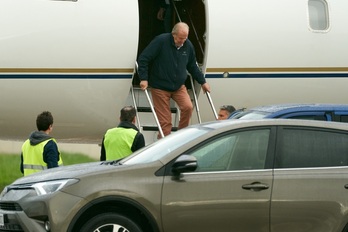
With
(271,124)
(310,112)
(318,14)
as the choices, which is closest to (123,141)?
(310,112)

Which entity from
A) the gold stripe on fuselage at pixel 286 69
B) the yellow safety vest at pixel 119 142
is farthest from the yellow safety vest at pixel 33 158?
the gold stripe on fuselage at pixel 286 69

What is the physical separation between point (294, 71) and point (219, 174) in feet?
21.1

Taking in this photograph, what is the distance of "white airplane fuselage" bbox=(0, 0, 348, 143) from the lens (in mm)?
14664

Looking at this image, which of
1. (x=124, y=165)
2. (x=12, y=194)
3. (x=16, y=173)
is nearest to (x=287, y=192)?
(x=124, y=165)

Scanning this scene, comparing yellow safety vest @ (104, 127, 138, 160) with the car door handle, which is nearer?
the car door handle

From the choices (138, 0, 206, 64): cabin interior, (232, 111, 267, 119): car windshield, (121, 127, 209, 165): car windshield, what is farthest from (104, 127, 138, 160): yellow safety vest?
(138, 0, 206, 64): cabin interior

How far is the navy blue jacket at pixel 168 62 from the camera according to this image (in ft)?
50.0

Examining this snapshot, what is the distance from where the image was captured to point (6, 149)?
79.1 feet

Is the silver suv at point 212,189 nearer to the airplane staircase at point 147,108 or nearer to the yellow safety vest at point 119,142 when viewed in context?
the yellow safety vest at point 119,142

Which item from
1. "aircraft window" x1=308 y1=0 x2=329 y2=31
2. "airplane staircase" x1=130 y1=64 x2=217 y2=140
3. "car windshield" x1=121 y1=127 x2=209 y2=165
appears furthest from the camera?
"aircraft window" x1=308 y1=0 x2=329 y2=31

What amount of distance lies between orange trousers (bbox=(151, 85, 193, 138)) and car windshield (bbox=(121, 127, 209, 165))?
4.39 meters

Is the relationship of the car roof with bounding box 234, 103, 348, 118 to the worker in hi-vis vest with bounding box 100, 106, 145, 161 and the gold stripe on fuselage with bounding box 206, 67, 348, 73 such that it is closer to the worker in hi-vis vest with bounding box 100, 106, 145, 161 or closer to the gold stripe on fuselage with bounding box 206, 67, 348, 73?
the worker in hi-vis vest with bounding box 100, 106, 145, 161

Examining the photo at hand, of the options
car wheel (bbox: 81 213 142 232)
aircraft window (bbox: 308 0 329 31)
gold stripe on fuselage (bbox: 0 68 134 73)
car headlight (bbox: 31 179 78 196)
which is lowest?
car wheel (bbox: 81 213 142 232)

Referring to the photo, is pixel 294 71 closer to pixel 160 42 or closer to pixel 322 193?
pixel 160 42
